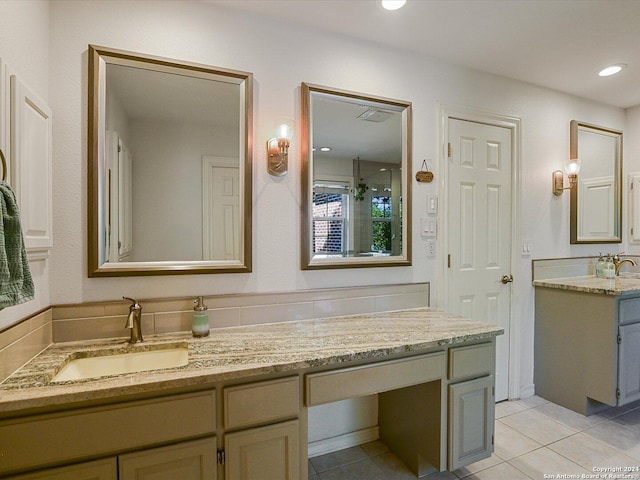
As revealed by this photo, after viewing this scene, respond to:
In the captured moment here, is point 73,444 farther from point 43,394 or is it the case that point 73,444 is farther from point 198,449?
point 198,449

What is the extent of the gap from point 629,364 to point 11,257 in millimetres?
3496

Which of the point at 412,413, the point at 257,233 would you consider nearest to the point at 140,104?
the point at 257,233

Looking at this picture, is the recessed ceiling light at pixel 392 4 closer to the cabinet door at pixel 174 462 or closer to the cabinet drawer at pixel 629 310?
the cabinet door at pixel 174 462

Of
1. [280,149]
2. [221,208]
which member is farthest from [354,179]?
[221,208]

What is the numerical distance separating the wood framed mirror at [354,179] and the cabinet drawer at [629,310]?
1569 mm

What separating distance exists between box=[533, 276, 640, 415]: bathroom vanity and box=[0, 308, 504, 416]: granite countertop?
124 centimetres

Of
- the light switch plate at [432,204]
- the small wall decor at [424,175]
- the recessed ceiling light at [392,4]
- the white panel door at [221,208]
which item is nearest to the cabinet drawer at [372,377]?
the white panel door at [221,208]

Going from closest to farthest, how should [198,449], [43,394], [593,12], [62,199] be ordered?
[43,394], [198,449], [62,199], [593,12]

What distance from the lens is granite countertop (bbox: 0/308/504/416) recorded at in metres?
1.06

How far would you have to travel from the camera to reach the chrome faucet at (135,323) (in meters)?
1.50

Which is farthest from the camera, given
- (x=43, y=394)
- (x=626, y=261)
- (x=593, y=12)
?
(x=626, y=261)

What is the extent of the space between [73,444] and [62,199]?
102 cm

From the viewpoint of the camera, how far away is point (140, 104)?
1641 millimetres

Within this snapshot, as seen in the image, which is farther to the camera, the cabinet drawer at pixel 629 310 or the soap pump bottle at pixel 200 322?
the cabinet drawer at pixel 629 310
